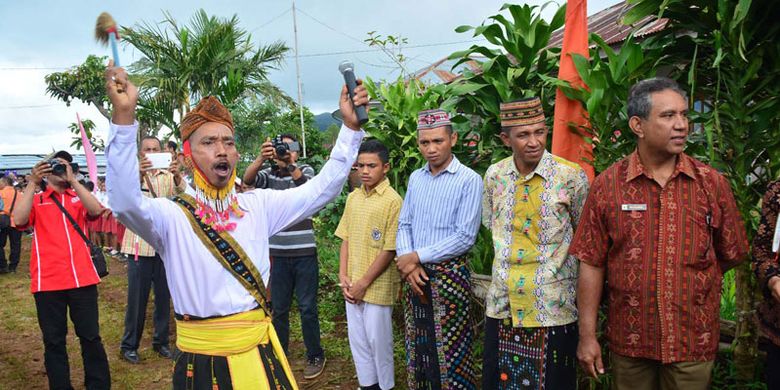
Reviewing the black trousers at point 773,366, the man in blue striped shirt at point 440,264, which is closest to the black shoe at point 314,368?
the man in blue striped shirt at point 440,264

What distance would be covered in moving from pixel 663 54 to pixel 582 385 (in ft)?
6.77

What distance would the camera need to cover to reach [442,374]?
3.53 meters

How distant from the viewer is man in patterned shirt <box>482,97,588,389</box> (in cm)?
286

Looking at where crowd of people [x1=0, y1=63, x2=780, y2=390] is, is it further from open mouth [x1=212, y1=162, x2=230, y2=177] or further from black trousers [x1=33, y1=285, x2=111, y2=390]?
black trousers [x1=33, y1=285, x2=111, y2=390]

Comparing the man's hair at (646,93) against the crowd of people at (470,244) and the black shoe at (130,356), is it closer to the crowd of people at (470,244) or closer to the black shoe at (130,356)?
the crowd of people at (470,244)

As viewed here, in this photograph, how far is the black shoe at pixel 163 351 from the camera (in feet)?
18.9

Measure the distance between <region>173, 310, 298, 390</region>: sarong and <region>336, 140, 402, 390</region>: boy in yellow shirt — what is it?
1.66m

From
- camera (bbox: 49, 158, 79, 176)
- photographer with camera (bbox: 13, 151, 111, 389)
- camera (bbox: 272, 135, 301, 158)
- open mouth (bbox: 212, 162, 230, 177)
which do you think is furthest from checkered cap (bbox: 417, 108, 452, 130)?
camera (bbox: 49, 158, 79, 176)

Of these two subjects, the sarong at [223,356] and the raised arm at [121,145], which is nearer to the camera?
the raised arm at [121,145]

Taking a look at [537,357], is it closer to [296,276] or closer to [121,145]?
[121,145]

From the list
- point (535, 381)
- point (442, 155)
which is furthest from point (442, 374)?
point (442, 155)

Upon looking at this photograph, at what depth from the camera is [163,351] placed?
581cm


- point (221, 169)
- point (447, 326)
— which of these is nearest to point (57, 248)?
point (221, 169)

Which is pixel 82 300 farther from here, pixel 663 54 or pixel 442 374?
pixel 663 54
